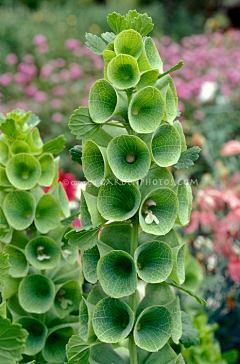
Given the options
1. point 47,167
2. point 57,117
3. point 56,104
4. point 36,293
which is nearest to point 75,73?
point 56,104

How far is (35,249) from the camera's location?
1.95 ft

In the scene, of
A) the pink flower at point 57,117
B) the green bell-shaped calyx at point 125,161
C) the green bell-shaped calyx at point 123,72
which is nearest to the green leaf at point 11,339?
the green bell-shaped calyx at point 125,161

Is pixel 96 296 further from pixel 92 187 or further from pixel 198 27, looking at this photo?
pixel 198 27

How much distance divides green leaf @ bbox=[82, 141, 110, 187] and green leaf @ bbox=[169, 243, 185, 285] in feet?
0.43

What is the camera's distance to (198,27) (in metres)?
5.73

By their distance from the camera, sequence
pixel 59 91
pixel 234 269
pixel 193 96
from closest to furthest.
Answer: pixel 234 269, pixel 59 91, pixel 193 96

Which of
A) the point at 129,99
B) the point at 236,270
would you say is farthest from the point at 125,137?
the point at 236,270

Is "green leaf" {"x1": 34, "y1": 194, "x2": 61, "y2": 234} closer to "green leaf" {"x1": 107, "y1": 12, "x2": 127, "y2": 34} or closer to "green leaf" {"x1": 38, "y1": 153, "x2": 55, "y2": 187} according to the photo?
"green leaf" {"x1": 38, "y1": 153, "x2": 55, "y2": 187}

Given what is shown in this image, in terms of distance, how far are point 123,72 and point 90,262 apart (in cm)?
26

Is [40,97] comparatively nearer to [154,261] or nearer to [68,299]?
[68,299]

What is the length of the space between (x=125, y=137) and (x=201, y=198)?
86 cm

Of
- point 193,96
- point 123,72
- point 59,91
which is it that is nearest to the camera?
point 123,72

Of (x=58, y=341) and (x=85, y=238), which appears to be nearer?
(x=85, y=238)

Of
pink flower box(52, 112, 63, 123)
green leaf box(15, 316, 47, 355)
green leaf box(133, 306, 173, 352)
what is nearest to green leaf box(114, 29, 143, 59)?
green leaf box(133, 306, 173, 352)
